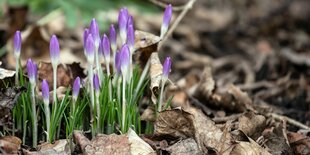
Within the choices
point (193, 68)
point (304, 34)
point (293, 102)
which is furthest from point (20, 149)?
point (304, 34)

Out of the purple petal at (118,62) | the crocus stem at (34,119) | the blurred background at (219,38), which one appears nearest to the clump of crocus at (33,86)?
the crocus stem at (34,119)

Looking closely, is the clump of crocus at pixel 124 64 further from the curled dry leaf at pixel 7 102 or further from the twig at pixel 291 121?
the twig at pixel 291 121

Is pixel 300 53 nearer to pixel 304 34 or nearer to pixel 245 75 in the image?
pixel 245 75

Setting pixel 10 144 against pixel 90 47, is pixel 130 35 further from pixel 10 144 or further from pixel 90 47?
pixel 10 144

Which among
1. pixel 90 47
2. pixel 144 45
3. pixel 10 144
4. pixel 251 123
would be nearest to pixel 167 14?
pixel 144 45

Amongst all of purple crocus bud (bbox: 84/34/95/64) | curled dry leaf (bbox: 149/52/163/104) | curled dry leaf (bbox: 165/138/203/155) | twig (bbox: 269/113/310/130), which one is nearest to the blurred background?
twig (bbox: 269/113/310/130)
